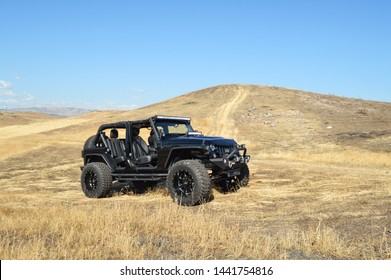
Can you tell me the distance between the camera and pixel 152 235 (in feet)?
19.4

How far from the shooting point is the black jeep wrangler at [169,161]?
925 cm

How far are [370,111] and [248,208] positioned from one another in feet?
125

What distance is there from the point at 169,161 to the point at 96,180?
8.41 feet

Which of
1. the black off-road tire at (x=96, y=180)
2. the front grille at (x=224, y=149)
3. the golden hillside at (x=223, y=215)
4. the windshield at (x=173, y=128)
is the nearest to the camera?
the golden hillside at (x=223, y=215)

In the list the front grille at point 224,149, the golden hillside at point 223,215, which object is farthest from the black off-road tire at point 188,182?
the front grille at point 224,149

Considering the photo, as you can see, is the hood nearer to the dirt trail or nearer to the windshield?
the windshield

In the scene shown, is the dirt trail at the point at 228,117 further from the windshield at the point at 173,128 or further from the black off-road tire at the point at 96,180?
the black off-road tire at the point at 96,180

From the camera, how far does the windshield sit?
10.7 meters

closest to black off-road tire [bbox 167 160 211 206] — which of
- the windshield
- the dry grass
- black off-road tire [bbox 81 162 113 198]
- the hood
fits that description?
the hood

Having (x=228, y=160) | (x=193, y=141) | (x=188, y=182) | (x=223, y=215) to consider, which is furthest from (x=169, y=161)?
(x=223, y=215)

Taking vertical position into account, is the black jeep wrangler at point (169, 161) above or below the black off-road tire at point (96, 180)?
above

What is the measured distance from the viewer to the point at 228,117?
4019cm

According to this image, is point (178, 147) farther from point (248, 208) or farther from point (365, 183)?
point (365, 183)

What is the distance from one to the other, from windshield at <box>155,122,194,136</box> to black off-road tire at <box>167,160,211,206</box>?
1.48 meters
